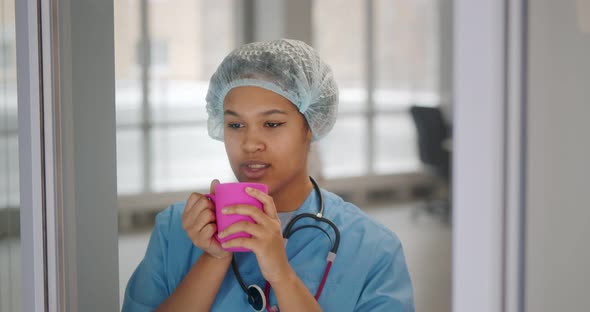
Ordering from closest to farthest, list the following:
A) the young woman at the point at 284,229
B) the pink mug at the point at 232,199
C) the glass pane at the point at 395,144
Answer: the glass pane at the point at 395,144, the pink mug at the point at 232,199, the young woman at the point at 284,229

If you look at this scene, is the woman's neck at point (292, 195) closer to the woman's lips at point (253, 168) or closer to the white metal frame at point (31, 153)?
the woman's lips at point (253, 168)

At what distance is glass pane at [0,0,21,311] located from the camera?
125cm

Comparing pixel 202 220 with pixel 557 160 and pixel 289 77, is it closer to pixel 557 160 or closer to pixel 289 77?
pixel 289 77

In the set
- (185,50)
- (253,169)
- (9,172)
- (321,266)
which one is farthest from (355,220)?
(185,50)

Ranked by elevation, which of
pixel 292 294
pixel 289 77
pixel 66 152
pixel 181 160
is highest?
pixel 289 77

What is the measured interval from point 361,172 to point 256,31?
2523mm

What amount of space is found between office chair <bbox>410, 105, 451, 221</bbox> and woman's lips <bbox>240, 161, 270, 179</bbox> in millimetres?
446

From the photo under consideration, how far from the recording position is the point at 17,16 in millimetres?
1159

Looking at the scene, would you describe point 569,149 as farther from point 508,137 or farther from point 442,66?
point 442,66

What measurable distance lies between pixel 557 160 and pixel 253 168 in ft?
2.26

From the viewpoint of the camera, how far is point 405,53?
89 centimetres

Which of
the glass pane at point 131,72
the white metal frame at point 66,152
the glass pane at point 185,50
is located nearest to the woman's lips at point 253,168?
the white metal frame at point 66,152

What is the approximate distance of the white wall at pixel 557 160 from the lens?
0.50 metres

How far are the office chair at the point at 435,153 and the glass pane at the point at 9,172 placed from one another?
87cm
